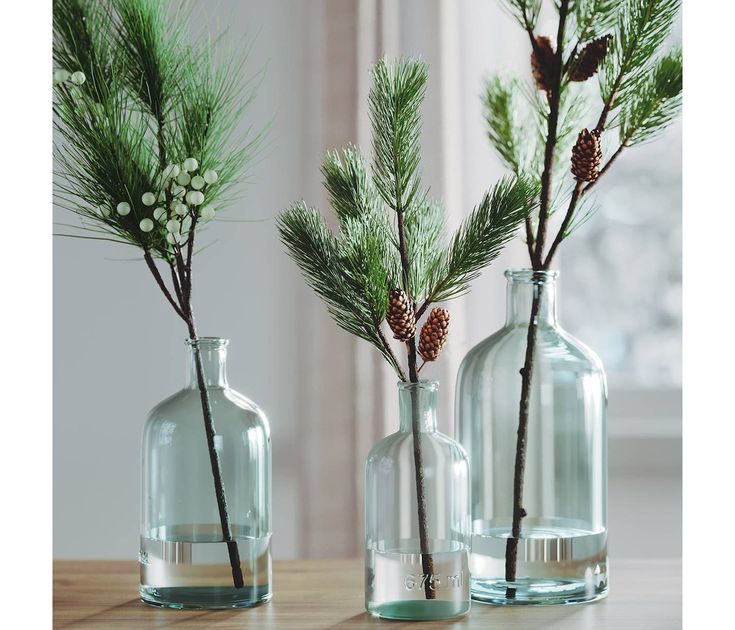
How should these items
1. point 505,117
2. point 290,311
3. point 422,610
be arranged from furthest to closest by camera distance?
point 290,311 → point 505,117 → point 422,610

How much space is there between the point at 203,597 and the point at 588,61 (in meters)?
0.49

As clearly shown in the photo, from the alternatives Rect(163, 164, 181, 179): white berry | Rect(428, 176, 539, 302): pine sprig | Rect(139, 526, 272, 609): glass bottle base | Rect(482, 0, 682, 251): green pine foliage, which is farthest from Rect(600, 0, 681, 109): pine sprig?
Rect(139, 526, 272, 609): glass bottle base

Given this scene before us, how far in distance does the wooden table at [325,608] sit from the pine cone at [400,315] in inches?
8.0

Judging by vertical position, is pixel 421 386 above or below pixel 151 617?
above

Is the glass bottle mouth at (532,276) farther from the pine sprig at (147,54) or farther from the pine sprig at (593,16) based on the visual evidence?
the pine sprig at (147,54)

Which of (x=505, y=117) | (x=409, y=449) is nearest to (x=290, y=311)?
(x=505, y=117)

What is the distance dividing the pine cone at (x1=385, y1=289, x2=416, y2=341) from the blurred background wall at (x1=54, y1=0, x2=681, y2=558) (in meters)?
0.52

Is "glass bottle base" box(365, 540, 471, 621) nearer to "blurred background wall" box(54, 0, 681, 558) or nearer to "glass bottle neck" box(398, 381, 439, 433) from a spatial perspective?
"glass bottle neck" box(398, 381, 439, 433)

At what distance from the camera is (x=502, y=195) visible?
70 cm

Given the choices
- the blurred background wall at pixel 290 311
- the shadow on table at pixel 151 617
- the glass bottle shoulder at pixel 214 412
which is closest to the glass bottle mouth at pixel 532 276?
the glass bottle shoulder at pixel 214 412

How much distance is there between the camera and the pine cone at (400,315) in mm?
674

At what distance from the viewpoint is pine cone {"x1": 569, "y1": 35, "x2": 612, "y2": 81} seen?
28.0 inches

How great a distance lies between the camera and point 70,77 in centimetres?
69

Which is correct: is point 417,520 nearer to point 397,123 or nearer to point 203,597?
point 203,597
